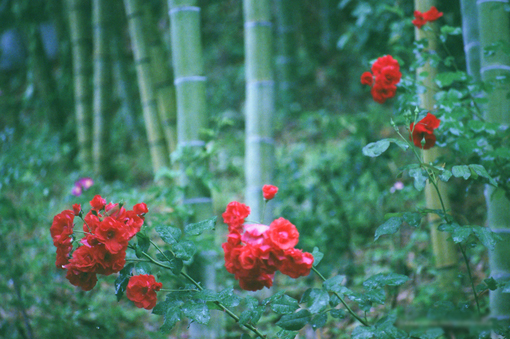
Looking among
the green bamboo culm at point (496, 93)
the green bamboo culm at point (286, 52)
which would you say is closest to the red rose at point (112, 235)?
the green bamboo culm at point (496, 93)

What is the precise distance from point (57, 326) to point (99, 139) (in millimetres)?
1829

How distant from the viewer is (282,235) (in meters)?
0.78

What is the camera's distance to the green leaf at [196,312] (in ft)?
2.62

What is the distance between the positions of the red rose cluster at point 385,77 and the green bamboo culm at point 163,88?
3.55ft

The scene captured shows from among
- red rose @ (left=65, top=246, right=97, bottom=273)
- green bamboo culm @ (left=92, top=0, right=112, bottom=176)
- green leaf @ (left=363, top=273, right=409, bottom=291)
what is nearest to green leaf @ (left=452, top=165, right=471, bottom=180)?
green leaf @ (left=363, top=273, right=409, bottom=291)

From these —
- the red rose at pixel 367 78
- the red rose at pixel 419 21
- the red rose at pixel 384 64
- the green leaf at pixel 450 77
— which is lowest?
the green leaf at pixel 450 77

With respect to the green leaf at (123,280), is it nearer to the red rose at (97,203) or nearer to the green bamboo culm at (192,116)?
the red rose at (97,203)

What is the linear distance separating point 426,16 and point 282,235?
35.0 inches

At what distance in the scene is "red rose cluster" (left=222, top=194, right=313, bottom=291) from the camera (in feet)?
2.55

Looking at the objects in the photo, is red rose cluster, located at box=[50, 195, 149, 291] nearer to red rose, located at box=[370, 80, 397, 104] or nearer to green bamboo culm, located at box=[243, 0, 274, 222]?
Answer: red rose, located at box=[370, 80, 397, 104]

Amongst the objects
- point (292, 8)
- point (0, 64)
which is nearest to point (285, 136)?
point (292, 8)

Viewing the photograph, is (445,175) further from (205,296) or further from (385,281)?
(205,296)

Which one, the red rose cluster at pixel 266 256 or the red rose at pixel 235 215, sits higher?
the red rose at pixel 235 215

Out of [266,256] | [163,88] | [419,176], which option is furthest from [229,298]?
[163,88]
